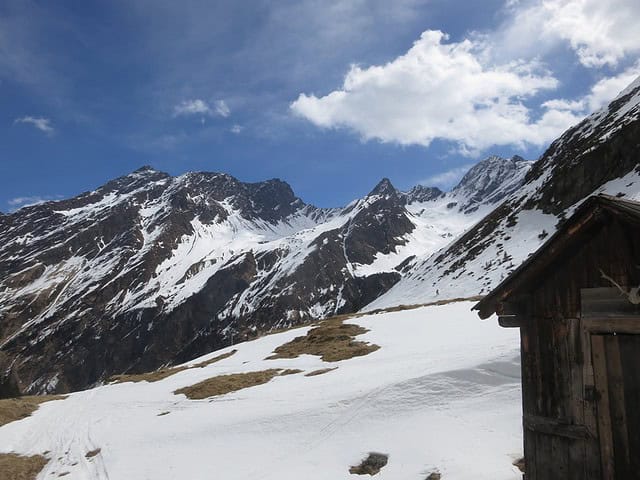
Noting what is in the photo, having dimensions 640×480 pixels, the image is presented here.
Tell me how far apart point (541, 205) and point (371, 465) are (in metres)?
73.1

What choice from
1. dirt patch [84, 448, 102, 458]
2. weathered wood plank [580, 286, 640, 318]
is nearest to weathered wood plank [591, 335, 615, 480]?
weathered wood plank [580, 286, 640, 318]

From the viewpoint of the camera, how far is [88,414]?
94.9 feet

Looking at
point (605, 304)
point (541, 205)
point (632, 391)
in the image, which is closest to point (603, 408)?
point (632, 391)

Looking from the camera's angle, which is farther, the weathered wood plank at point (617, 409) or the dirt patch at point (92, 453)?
the dirt patch at point (92, 453)

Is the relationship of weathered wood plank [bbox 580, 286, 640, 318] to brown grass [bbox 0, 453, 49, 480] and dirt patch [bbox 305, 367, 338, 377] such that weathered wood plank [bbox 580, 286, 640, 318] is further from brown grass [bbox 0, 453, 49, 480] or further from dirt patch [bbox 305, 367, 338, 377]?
brown grass [bbox 0, 453, 49, 480]

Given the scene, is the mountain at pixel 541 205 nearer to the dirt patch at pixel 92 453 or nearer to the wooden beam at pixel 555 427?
the dirt patch at pixel 92 453

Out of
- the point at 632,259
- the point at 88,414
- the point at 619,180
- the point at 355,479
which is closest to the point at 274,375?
the point at 88,414

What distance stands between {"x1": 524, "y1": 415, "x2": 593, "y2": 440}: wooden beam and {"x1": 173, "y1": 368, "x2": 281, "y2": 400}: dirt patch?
20.8m

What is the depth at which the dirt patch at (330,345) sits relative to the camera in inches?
1205

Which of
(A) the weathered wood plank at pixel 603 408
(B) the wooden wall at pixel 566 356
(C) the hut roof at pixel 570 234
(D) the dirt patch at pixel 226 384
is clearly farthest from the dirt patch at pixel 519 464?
(D) the dirt patch at pixel 226 384

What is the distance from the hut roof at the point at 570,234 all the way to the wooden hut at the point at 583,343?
0.05ft

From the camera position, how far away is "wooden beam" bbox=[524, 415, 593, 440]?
780 centimetres

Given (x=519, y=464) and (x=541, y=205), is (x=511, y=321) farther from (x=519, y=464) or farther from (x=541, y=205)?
(x=541, y=205)

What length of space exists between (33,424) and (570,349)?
1225 inches
